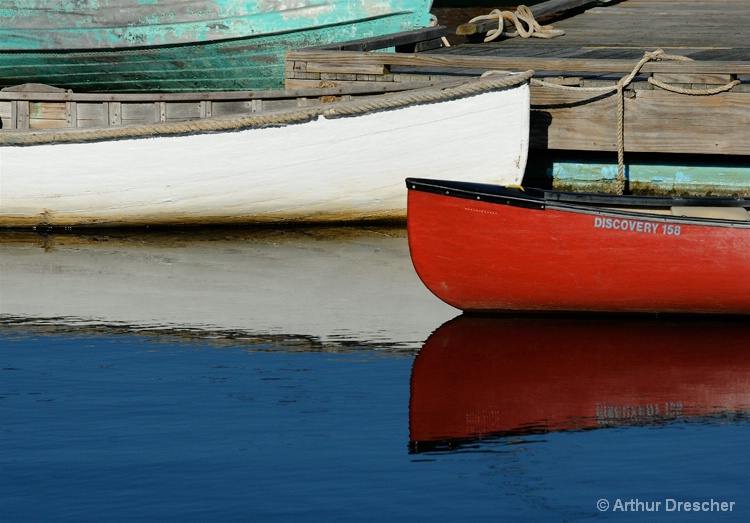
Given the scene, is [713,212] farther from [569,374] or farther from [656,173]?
[656,173]

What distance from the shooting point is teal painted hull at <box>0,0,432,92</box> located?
12.4 m

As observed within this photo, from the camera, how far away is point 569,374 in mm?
6352

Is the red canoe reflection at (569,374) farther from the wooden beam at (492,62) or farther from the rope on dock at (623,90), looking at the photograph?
the wooden beam at (492,62)

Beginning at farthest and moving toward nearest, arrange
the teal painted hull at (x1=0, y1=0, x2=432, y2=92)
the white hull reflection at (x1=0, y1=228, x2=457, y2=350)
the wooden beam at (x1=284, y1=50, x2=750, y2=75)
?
the teal painted hull at (x1=0, y1=0, x2=432, y2=92)
the wooden beam at (x1=284, y1=50, x2=750, y2=75)
the white hull reflection at (x1=0, y1=228, x2=457, y2=350)

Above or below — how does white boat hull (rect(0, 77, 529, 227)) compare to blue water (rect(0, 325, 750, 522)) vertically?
above

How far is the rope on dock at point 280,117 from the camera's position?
9.57 metres

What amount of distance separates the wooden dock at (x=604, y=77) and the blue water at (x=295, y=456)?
13.8 ft

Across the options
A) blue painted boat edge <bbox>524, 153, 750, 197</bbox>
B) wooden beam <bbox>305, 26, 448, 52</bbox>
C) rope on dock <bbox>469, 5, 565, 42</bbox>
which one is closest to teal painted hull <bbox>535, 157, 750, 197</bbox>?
blue painted boat edge <bbox>524, 153, 750, 197</bbox>

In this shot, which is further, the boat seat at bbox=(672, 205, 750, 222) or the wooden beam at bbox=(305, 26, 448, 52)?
the wooden beam at bbox=(305, 26, 448, 52)

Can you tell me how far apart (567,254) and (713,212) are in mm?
1097

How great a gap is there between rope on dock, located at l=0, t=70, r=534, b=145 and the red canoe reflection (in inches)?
101

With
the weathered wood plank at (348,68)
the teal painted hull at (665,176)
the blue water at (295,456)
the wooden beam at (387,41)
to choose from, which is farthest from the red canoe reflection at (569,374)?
the wooden beam at (387,41)

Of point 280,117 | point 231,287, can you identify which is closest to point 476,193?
point 231,287

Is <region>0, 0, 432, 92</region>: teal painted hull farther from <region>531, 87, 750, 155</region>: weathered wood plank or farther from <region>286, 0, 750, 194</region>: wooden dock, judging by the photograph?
<region>531, 87, 750, 155</region>: weathered wood plank
